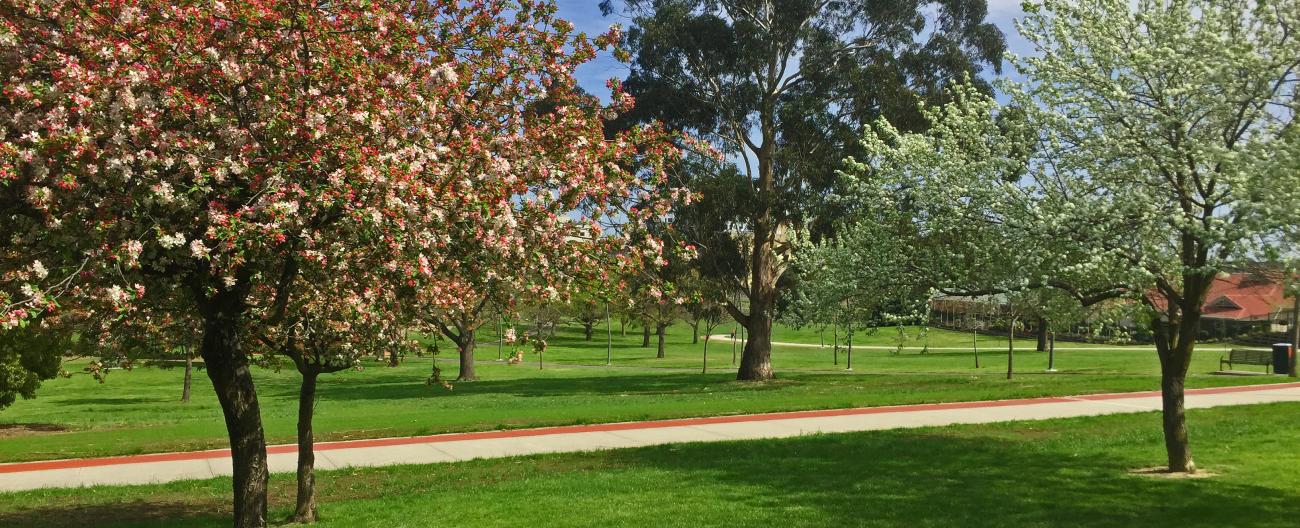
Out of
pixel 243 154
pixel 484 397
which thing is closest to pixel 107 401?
pixel 484 397

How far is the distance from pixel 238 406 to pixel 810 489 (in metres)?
6.02

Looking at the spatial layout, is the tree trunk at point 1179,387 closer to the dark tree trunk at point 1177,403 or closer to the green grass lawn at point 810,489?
the dark tree trunk at point 1177,403

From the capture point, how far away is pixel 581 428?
17.1m

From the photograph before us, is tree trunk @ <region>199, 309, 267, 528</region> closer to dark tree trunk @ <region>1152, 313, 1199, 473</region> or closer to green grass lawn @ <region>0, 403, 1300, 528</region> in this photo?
green grass lawn @ <region>0, 403, 1300, 528</region>

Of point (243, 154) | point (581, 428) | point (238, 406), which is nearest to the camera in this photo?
point (243, 154)

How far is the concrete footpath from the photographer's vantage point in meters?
13.4

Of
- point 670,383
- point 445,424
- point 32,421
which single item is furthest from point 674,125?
point 32,421

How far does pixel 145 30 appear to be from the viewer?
6.23 metres

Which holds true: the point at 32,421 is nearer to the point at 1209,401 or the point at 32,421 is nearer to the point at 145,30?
the point at 145,30

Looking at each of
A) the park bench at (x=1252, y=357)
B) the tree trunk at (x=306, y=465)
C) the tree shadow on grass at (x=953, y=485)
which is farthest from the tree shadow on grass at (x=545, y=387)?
the tree trunk at (x=306, y=465)

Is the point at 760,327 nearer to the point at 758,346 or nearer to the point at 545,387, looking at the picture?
the point at 758,346

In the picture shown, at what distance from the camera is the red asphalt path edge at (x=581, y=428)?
1452cm

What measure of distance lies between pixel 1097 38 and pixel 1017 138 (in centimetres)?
143

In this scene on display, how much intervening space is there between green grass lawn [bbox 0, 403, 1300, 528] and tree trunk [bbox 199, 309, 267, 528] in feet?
3.53
